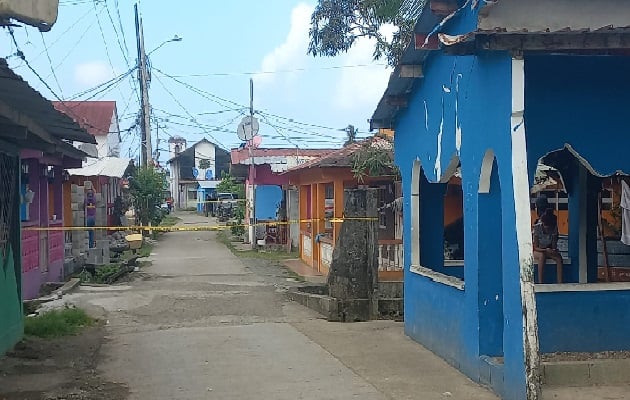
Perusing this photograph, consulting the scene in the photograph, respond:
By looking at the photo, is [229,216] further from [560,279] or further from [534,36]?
[534,36]

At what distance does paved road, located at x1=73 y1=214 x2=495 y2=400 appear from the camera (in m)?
8.34

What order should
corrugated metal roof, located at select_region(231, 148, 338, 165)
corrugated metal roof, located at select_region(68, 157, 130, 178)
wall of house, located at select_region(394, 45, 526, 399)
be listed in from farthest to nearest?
corrugated metal roof, located at select_region(231, 148, 338, 165), corrugated metal roof, located at select_region(68, 157, 130, 178), wall of house, located at select_region(394, 45, 526, 399)

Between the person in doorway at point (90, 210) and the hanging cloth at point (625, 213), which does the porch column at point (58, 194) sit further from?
the hanging cloth at point (625, 213)

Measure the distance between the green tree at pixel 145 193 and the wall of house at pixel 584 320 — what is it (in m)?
29.4

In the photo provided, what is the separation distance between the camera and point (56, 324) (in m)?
12.1

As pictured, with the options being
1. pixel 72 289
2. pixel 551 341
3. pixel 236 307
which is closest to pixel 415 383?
pixel 551 341

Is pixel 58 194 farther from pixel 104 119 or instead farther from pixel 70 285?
pixel 104 119

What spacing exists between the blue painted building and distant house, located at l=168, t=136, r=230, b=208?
235 feet

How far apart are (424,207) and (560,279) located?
204cm

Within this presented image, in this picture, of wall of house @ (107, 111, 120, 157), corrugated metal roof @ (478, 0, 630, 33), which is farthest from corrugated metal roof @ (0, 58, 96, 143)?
wall of house @ (107, 111, 120, 157)

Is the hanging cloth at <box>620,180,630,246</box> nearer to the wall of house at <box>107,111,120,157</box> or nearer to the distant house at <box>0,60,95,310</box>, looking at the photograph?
the distant house at <box>0,60,95,310</box>

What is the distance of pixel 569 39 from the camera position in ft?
22.6

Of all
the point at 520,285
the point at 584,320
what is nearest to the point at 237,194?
the point at 584,320

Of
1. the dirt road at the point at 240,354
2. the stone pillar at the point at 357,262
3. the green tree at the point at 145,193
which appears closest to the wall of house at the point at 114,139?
the green tree at the point at 145,193
